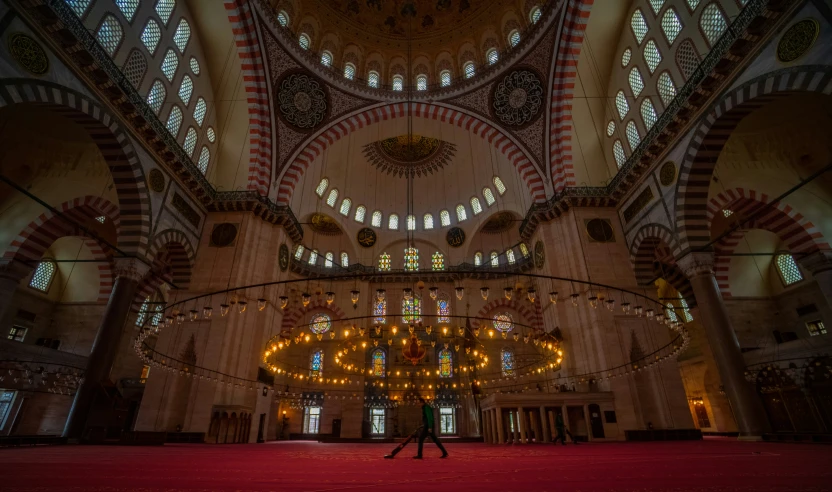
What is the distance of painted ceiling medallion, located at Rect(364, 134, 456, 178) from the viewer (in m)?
21.8

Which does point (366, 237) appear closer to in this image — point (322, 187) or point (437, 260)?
point (322, 187)

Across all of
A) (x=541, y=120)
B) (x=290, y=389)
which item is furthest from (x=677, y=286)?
(x=290, y=389)

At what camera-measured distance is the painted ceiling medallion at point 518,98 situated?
15.9 metres

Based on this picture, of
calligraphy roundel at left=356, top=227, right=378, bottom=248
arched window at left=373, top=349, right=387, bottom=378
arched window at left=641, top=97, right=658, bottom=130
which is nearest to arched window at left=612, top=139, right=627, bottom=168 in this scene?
arched window at left=641, top=97, right=658, bottom=130

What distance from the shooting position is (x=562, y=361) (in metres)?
14.2

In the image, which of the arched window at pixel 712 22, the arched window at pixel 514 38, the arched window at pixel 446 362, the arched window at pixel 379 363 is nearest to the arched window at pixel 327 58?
the arched window at pixel 514 38

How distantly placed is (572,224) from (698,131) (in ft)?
16.7

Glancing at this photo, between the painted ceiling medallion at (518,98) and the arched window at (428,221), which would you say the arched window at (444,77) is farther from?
the arched window at (428,221)

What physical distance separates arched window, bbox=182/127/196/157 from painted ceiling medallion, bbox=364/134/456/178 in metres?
9.04

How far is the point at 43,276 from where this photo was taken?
16.6 meters

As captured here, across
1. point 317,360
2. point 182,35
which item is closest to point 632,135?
point 182,35

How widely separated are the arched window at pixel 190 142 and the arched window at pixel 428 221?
13.0m

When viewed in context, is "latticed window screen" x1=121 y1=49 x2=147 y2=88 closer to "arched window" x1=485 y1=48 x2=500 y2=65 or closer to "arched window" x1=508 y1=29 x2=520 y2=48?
"arched window" x1=485 y1=48 x2=500 y2=65

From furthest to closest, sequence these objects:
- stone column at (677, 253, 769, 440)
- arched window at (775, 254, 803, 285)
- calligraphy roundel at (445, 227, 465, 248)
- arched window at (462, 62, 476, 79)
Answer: calligraphy roundel at (445, 227, 465, 248)
arched window at (462, 62, 476, 79)
arched window at (775, 254, 803, 285)
stone column at (677, 253, 769, 440)
